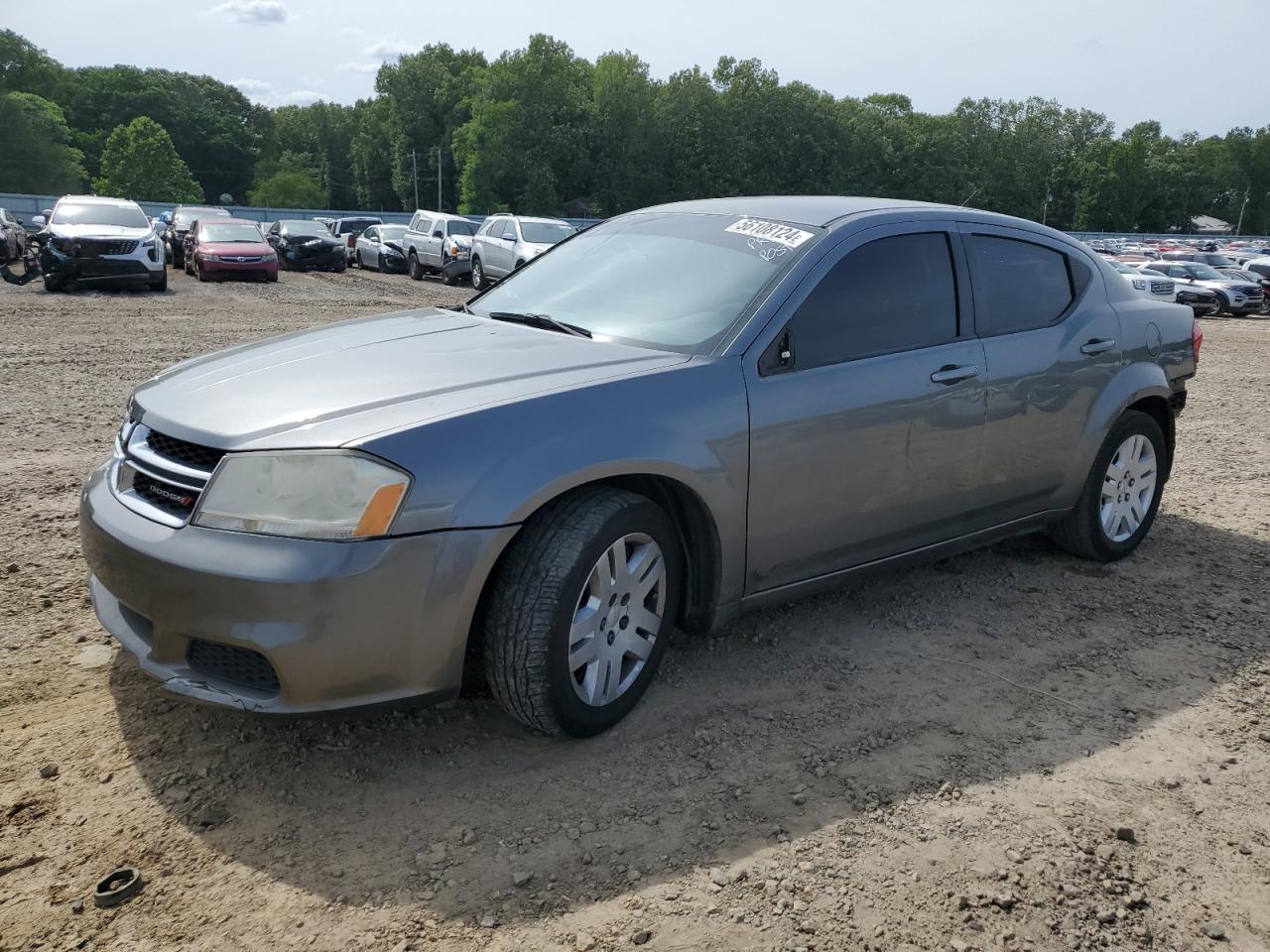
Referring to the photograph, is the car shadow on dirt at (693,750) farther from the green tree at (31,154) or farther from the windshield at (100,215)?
the green tree at (31,154)

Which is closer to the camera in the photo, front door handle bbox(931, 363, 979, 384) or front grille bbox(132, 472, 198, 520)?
front grille bbox(132, 472, 198, 520)

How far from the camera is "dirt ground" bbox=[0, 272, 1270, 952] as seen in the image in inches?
94.9

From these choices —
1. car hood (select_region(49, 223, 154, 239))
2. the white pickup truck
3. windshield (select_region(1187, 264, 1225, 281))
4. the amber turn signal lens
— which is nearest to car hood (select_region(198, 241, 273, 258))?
car hood (select_region(49, 223, 154, 239))

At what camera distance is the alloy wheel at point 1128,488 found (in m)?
4.94

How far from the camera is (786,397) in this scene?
3.45 metres

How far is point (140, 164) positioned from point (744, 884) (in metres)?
94.1

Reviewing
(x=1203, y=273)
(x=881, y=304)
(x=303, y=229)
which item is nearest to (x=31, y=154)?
(x=303, y=229)

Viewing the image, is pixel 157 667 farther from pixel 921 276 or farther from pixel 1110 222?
pixel 1110 222

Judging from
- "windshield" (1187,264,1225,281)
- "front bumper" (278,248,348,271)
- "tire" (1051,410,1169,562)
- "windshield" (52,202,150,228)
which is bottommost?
"tire" (1051,410,1169,562)

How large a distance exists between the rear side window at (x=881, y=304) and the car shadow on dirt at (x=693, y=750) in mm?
1185

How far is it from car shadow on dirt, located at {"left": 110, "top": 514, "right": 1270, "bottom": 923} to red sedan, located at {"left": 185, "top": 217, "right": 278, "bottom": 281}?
63.9 ft

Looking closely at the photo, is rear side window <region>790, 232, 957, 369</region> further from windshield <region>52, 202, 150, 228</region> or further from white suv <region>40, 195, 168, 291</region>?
windshield <region>52, 202, 150, 228</region>

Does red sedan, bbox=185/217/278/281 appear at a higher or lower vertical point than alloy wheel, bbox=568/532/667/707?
higher

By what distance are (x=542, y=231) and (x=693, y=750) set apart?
783 inches
